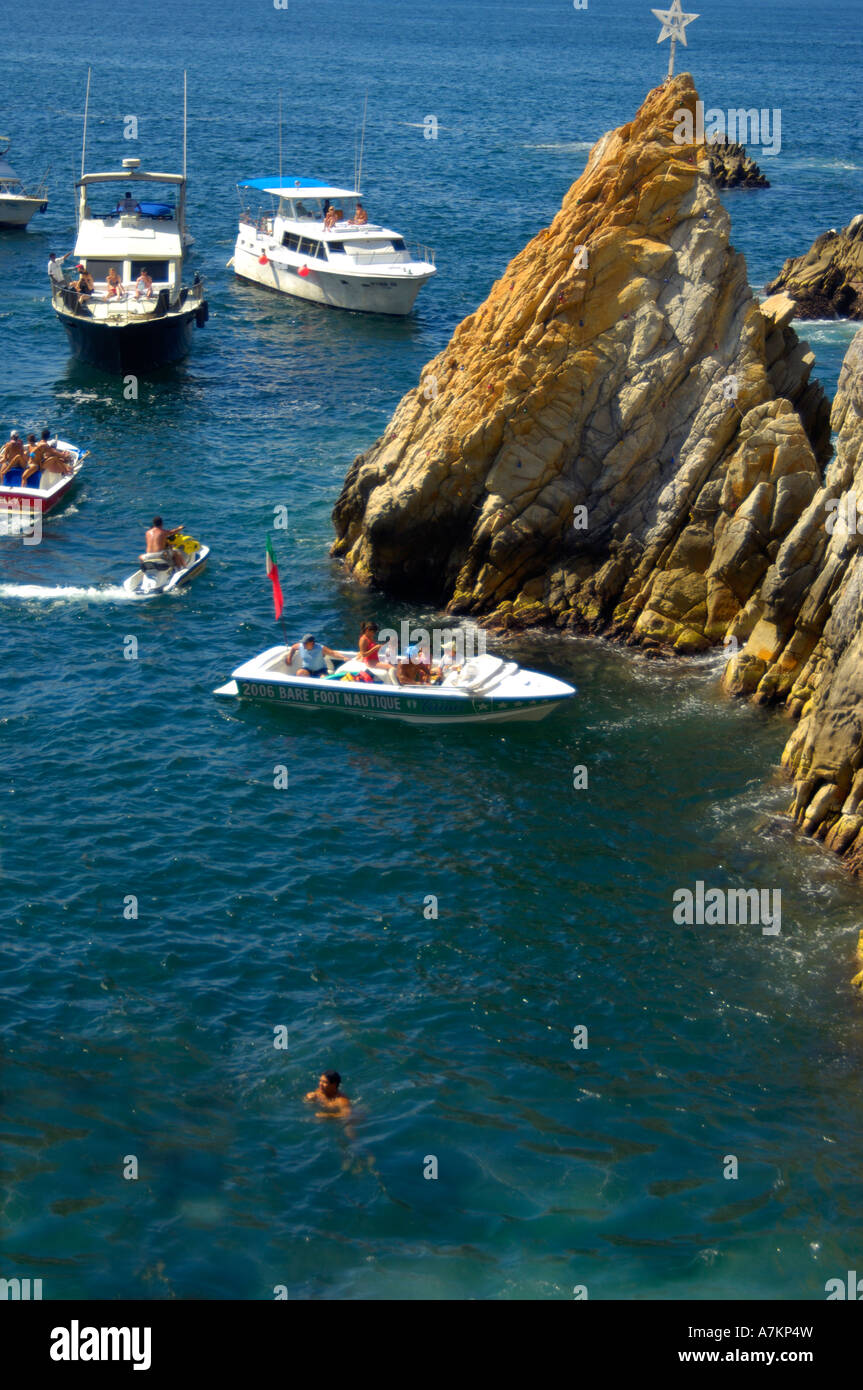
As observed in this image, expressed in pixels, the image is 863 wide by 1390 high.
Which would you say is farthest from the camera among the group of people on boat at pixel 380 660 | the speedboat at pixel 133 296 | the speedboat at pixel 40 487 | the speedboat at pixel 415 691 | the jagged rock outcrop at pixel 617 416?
the speedboat at pixel 133 296

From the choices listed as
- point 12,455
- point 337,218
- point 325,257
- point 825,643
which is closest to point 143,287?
point 325,257

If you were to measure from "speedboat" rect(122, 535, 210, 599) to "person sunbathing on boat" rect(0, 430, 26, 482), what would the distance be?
250 inches

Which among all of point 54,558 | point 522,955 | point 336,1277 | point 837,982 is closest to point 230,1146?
point 336,1277

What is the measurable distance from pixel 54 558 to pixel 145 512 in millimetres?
3821

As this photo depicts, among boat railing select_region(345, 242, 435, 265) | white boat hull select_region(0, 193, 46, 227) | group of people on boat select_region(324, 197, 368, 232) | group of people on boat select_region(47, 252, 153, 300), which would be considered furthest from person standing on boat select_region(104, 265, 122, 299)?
white boat hull select_region(0, 193, 46, 227)

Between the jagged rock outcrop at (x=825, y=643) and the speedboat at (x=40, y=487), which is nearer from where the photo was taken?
the jagged rock outcrop at (x=825, y=643)

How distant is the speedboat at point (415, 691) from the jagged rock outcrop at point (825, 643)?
4.30 m

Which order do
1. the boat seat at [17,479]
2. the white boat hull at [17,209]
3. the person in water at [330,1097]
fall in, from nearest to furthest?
the person in water at [330,1097], the boat seat at [17,479], the white boat hull at [17,209]

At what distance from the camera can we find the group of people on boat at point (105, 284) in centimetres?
5269

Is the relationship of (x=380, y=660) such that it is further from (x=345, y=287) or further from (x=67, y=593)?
(x=345, y=287)

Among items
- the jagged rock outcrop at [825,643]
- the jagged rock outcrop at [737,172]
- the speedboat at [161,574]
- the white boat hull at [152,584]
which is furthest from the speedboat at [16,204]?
the jagged rock outcrop at [825,643]

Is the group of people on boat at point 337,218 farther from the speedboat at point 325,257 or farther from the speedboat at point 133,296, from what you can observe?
the speedboat at point 133,296
